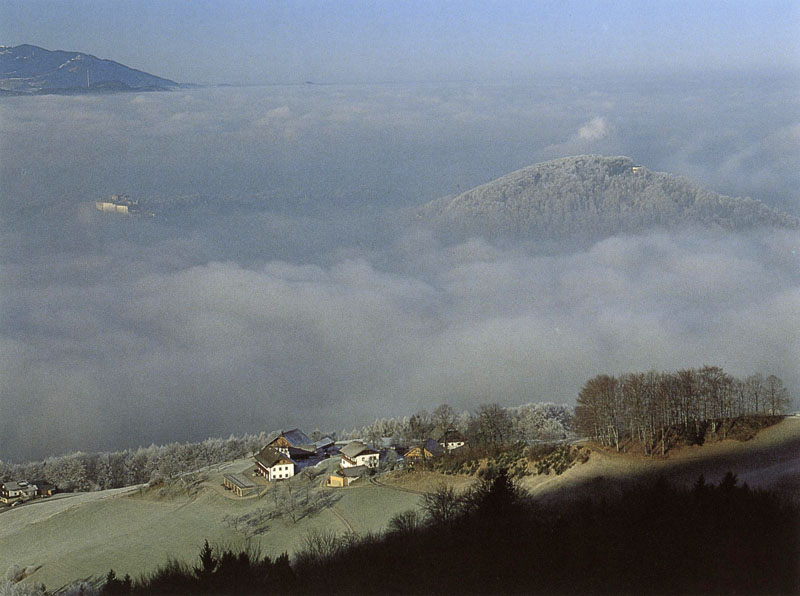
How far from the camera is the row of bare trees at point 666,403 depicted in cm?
773

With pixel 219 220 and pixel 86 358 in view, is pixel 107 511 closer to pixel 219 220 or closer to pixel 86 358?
pixel 86 358

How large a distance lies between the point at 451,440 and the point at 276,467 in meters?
1.99

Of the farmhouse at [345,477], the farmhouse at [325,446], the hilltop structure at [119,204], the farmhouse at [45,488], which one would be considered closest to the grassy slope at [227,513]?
the farmhouse at [345,477]

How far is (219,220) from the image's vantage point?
16438mm

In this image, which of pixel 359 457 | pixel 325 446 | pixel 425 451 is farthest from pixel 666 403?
pixel 325 446

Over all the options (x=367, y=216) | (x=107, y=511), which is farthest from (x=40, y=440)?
(x=367, y=216)

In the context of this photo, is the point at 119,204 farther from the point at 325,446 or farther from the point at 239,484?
the point at 239,484

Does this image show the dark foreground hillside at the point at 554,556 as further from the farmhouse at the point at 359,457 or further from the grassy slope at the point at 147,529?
the farmhouse at the point at 359,457

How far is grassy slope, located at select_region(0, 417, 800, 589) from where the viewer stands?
6.70 meters

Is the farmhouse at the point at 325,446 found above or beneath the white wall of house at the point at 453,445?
beneath

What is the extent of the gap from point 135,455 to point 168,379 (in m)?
1.47

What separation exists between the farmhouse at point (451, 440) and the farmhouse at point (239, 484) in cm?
214

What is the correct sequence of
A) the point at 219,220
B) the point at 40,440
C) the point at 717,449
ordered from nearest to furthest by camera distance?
the point at 717,449 → the point at 40,440 → the point at 219,220

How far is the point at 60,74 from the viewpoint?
927cm
